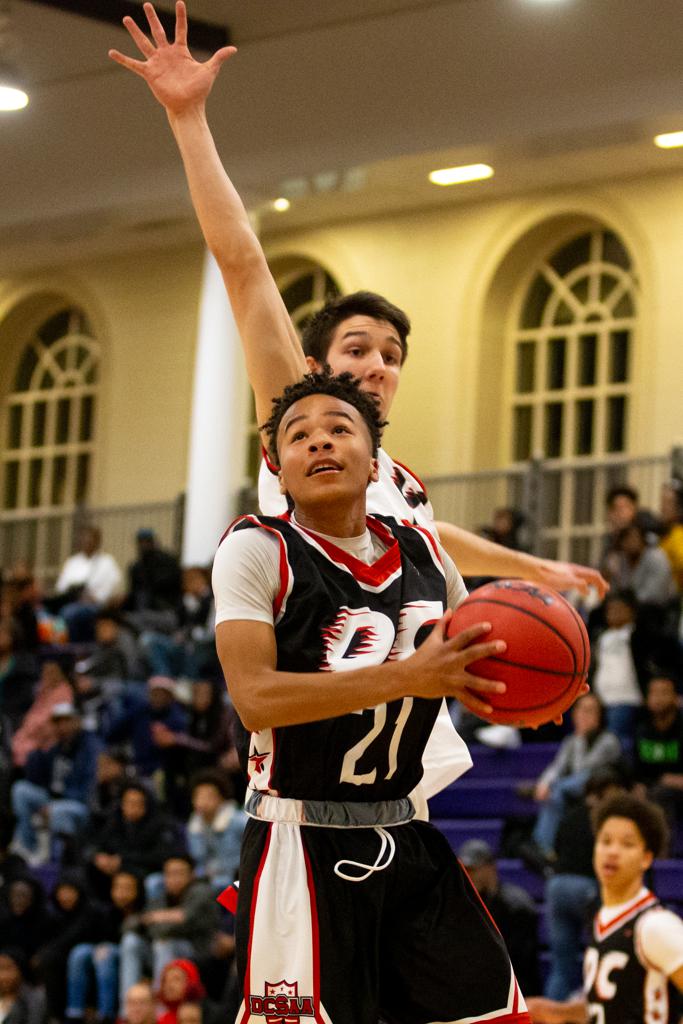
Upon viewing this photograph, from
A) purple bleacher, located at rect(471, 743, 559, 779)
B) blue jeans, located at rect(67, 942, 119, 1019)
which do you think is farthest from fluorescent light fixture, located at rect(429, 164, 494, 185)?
blue jeans, located at rect(67, 942, 119, 1019)

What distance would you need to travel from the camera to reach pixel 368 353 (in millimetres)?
4477

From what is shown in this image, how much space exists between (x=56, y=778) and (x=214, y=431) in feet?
13.4

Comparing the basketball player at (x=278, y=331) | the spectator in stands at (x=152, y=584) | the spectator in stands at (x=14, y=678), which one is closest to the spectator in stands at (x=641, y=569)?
the spectator in stands at (x=152, y=584)

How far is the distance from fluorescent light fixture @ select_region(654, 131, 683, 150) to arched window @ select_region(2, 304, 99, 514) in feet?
27.4

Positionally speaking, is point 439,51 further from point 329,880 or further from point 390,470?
point 329,880

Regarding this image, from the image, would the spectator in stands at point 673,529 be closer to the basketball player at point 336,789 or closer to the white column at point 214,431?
the white column at point 214,431

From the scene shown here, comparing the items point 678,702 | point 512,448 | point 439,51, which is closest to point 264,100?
point 439,51

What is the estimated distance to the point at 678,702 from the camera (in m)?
11.1

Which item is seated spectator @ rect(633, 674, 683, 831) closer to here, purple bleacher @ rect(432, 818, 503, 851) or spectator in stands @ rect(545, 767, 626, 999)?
spectator in stands @ rect(545, 767, 626, 999)

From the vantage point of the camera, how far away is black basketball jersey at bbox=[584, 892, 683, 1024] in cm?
573

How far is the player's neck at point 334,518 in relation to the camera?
12.2 ft

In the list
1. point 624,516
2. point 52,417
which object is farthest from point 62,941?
point 52,417

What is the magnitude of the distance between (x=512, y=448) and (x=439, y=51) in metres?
7.03

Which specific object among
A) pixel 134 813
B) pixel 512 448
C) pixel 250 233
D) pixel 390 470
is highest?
pixel 512 448
